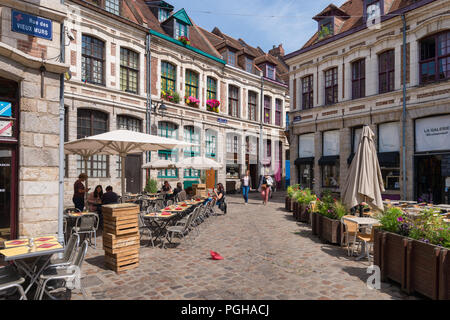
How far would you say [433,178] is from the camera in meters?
13.6

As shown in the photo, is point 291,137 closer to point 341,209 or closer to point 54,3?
point 341,209

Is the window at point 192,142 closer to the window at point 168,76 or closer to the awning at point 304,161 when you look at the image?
the window at point 168,76

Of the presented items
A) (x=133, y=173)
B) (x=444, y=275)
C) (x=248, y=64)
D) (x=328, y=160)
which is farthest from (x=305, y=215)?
(x=248, y=64)

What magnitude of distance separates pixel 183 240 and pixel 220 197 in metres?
4.61

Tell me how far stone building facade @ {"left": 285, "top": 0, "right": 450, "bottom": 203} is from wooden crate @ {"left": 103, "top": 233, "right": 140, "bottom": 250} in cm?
1336

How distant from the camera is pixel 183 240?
7.84 meters

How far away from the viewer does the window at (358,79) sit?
54.1 feet

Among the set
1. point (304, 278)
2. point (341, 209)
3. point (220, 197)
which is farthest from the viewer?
point (220, 197)

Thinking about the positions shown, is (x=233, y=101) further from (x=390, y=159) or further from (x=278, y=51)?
(x=278, y=51)

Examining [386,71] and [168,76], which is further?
[168,76]

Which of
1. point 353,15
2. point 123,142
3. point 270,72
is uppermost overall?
point 353,15

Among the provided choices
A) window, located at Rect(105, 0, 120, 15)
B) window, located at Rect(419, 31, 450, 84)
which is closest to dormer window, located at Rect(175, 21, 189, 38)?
window, located at Rect(105, 0, 120, 15)

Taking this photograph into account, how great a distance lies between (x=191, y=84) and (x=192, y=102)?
4.42 feet
